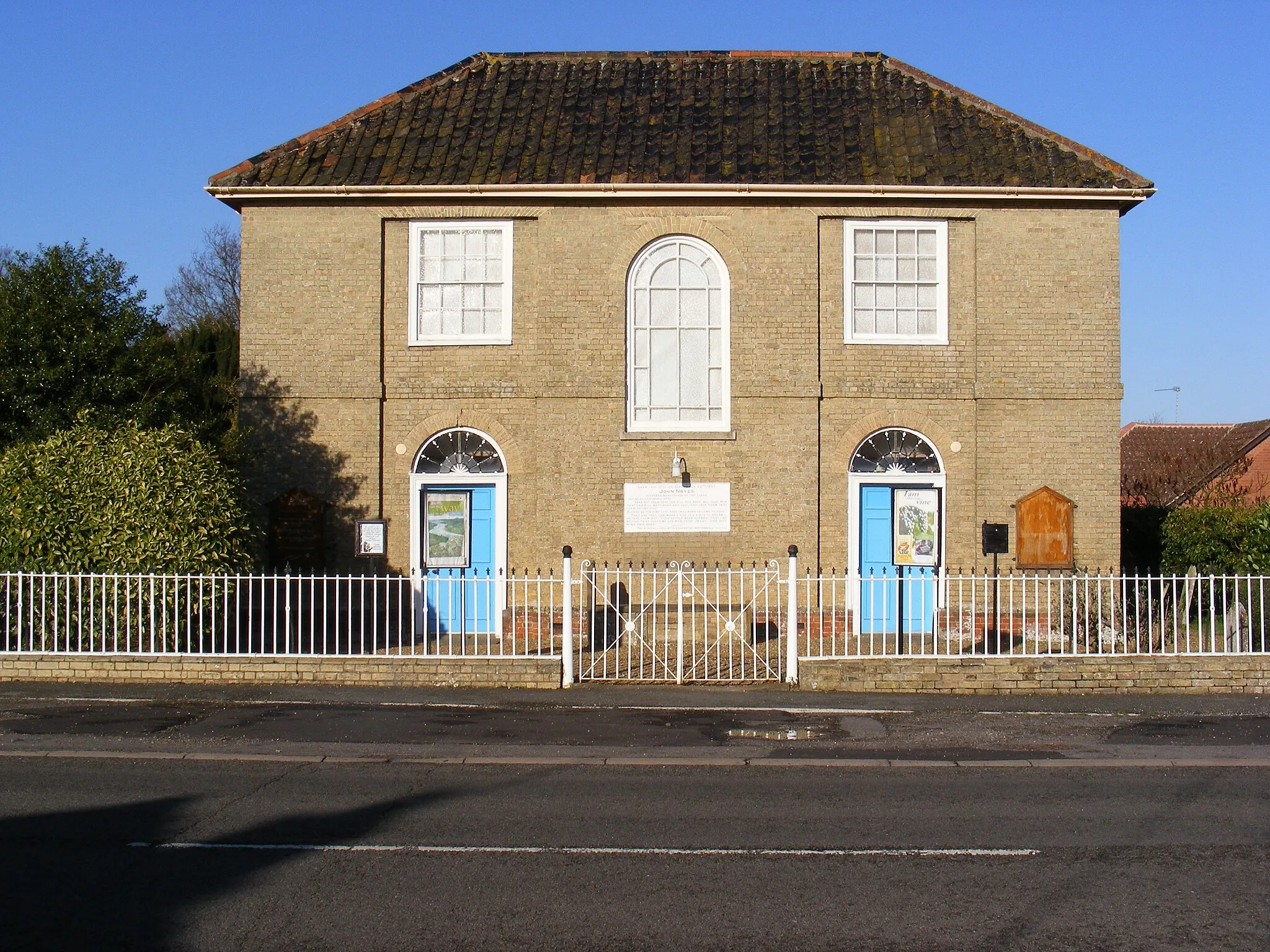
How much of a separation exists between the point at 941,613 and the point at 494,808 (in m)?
10.4

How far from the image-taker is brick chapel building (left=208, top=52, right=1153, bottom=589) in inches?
689

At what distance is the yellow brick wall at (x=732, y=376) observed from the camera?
17.5 m

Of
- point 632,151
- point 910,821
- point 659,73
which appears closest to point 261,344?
point 632,151

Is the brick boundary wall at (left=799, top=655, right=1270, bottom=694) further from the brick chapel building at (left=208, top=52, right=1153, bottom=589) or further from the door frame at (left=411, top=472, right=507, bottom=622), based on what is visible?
the door frame at (left=411, top=472, right=507, bottom=622)

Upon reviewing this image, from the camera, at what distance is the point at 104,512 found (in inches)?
561

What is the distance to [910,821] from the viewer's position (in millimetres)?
8039

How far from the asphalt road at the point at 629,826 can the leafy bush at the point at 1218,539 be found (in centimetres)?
454

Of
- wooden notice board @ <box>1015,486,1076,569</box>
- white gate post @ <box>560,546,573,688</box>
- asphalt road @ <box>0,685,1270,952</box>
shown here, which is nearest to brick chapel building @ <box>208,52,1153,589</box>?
wooden notice board @ <box>1015,486,1076,569</box>

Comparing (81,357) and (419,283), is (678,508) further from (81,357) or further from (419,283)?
(81,357)

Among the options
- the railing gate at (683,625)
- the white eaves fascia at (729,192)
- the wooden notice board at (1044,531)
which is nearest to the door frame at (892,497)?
the wooden notice board at (1044,531)

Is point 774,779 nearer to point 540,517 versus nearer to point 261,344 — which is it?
point 540,517

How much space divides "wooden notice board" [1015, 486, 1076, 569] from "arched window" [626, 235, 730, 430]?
4.43 meters

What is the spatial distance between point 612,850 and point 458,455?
36.8 ft

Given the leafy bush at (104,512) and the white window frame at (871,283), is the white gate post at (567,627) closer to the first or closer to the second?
the leafy bush at (104,512)
